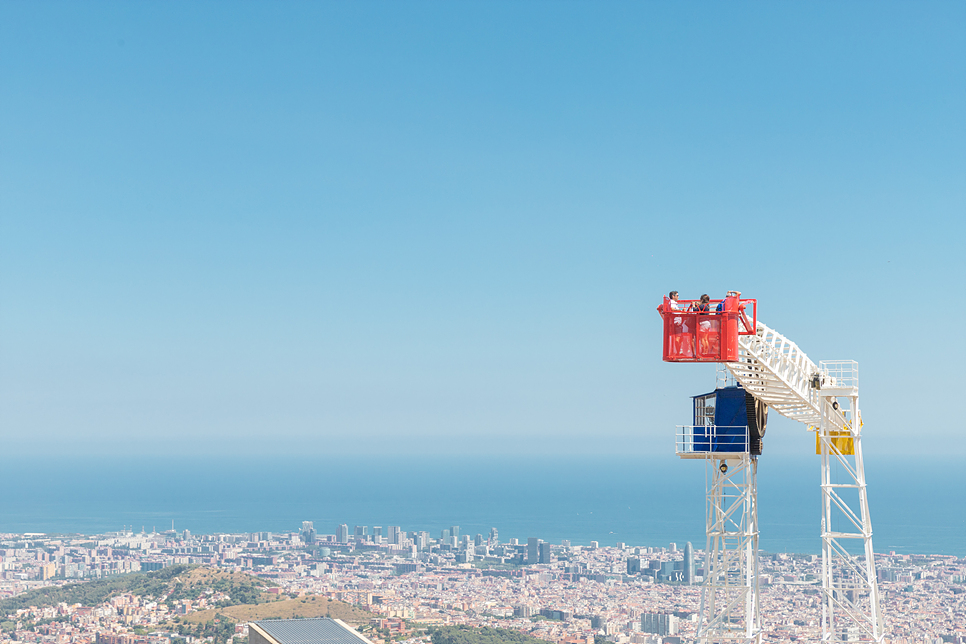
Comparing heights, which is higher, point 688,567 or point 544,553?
point 688,567

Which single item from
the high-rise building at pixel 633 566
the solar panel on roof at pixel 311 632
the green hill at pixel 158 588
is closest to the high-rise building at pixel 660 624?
the solar panel on roof at pixel 311 632

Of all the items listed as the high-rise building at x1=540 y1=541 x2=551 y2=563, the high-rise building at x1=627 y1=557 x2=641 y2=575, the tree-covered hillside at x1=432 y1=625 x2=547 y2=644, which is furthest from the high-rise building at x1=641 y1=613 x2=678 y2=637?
the high-rise building at x1=540 y1=541 x2=551 y2=563

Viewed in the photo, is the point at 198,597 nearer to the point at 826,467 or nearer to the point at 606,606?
the point at 606,606

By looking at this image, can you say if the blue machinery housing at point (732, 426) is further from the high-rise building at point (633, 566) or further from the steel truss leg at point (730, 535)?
the high-rise building at point (633, 566)

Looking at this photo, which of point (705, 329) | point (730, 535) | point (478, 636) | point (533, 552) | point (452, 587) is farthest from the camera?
point (533, 552)

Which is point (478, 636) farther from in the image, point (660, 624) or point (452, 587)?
point (452, 587)

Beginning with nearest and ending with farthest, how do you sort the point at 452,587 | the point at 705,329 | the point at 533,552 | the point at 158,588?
the point at 705,329, the point at 158,588, the point at 452,587, the point at 533,552

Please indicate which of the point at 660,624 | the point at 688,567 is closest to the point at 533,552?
the point at 688,567
